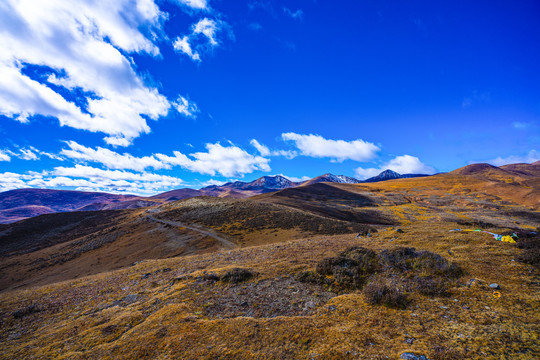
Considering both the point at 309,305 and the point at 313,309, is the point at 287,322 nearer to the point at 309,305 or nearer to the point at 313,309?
the point at 313,309

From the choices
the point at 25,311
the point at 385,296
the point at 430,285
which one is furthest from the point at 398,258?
the point at 25,311

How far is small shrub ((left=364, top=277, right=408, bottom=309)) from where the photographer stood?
732 cm

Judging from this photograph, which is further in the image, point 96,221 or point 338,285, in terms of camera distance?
point 96,221

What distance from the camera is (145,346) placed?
21.4 ft

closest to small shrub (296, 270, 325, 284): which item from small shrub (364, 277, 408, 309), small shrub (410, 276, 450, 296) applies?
small shrub (364, 277, 408, 309)

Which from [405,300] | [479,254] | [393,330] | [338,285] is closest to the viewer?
[393,330]

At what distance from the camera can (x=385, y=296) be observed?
7.52 metres

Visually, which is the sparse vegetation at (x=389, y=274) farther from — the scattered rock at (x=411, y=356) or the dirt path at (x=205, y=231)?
the dirt path at (x=205, y=231)

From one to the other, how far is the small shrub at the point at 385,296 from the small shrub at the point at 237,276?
19.5 feet

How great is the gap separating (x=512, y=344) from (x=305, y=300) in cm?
568

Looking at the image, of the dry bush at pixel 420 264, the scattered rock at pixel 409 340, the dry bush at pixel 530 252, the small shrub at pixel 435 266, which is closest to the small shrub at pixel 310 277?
the dry bush at pixel 420 264

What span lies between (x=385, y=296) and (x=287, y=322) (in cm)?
360

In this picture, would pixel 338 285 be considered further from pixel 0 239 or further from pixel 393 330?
pixel 0 239

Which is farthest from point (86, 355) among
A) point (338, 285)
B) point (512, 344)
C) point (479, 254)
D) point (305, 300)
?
point (479, 254)
